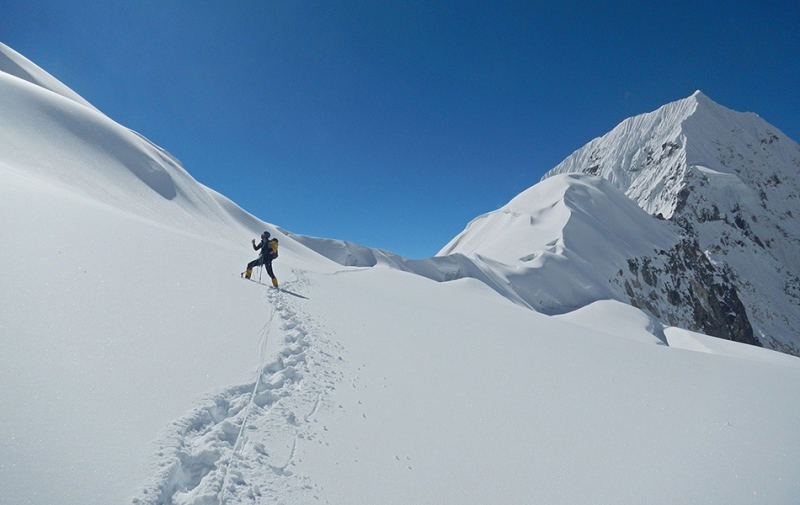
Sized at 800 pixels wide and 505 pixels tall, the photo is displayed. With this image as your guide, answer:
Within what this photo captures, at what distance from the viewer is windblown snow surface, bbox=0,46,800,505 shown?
8.20ft

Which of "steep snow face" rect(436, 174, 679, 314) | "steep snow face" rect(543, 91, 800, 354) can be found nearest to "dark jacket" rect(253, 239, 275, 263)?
"steep snow face" rect(436, 174, 679, 314)

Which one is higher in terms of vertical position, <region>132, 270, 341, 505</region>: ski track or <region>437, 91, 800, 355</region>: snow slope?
<region>437, 91, 800, 355</region>: snow slope

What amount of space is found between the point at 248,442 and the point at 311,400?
993mm

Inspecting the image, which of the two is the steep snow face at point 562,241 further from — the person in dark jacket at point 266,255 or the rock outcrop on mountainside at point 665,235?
the person in dark jacket at point 266,255

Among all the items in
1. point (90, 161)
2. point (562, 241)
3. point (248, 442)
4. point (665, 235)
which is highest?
point (665, 235)

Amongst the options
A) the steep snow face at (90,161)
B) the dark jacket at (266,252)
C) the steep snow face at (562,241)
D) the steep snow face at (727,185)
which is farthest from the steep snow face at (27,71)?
the steep snow face at (727,185)

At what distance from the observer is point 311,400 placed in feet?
13.1

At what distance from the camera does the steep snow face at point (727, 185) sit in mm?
83938

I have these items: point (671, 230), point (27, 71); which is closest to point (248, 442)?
point (27, 71)

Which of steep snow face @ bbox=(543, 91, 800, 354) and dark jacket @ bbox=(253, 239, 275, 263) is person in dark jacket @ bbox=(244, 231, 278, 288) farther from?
steep snow face @ bbox=(543, 91, 800, 354)

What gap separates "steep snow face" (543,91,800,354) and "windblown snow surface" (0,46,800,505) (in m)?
86.0

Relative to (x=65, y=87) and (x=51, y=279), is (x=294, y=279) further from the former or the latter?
(x=65, y=87)

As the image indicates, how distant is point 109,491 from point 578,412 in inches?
190

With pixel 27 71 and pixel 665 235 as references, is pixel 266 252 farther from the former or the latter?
pixel 665 235
